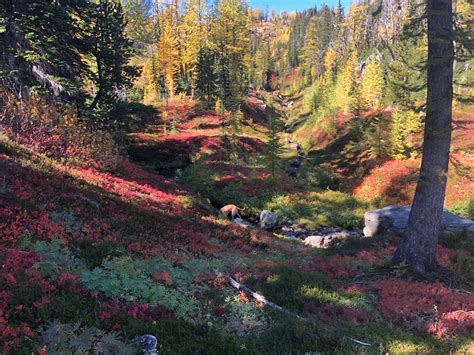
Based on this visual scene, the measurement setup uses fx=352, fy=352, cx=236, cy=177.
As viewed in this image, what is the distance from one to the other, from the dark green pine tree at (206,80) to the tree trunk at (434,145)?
50.2 meters

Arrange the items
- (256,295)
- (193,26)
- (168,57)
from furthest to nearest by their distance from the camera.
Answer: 1. (193,26)
2. (168,57)
3. (256,295)

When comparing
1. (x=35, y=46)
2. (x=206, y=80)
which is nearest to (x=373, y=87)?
(x=206, y=80)

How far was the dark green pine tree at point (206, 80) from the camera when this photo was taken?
57.0m

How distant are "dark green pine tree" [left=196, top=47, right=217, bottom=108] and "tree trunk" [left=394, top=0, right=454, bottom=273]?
50.2m

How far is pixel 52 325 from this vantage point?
182 inches

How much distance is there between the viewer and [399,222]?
17578 mm

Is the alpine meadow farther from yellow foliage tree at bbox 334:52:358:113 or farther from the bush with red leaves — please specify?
yellow foliage tree at bbox 334:52:358:113

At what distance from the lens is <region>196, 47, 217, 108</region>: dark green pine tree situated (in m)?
57.0

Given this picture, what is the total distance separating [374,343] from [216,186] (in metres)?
22.4

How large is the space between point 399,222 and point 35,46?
2252 cm

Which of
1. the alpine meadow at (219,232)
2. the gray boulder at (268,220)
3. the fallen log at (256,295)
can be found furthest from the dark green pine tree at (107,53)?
the fallen log at (256,295)

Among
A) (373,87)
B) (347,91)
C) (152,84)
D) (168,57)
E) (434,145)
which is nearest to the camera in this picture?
(434,145)

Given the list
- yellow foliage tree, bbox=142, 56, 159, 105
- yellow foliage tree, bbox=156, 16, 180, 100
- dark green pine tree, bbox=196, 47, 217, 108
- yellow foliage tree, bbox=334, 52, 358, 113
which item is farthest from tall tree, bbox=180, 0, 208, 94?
yellow foliage tree, bbox=334, 52, 358, 113

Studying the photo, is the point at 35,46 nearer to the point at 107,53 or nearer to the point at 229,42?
the point at 107,53
